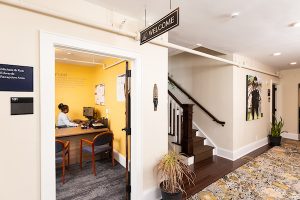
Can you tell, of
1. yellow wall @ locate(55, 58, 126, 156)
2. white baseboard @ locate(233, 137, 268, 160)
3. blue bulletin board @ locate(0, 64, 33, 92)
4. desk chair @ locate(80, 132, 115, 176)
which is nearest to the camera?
blue bulletin board @ locate(0, 64, 33, 92)

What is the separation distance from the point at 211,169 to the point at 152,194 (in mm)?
1760

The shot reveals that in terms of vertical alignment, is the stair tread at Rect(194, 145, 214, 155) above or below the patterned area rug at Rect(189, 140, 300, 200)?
above

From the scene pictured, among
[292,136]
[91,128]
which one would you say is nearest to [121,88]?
[91,128]

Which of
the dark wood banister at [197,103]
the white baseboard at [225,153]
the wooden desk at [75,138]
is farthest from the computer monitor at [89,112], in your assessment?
the white baseboard at [225,153]

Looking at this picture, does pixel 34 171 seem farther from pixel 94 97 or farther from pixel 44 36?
pixel 94 97

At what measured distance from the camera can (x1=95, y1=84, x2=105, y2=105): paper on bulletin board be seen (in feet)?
16.0

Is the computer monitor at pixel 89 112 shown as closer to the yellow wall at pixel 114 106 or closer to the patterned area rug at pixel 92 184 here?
the yellow wall at pixel 114 106

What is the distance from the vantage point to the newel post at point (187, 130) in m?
3.95

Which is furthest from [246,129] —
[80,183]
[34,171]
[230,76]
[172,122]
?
[34,171]

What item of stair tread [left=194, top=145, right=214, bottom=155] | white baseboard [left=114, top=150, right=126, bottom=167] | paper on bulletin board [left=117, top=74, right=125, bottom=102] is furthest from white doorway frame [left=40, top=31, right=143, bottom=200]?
stair tread [left=194, top=145, right=214, bottom=155]

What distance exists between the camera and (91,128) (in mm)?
4199

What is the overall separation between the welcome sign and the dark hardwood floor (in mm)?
2516

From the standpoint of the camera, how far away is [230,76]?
4.25m

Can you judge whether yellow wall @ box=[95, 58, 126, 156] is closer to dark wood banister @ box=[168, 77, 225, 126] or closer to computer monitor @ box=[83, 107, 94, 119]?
computer monitor @ box=[83, 107, 94, 119]
